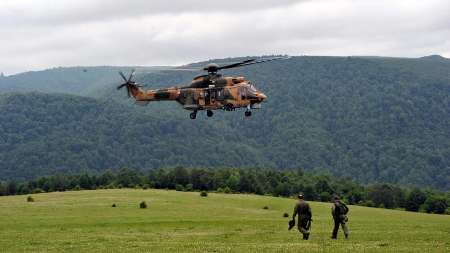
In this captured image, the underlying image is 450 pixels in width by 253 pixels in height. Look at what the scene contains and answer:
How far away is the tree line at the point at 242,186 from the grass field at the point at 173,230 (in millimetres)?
32001

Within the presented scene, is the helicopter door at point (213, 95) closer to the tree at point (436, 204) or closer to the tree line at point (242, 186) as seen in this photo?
the tree line at point (242, 186)

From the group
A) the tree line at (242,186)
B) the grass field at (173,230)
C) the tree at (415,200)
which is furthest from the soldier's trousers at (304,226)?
the tree at (415,200)

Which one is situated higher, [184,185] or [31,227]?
[31,227]

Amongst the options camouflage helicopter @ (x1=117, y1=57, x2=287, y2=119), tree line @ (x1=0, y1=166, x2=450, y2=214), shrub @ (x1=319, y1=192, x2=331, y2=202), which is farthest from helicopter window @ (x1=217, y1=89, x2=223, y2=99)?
shrub @ (x1=319, y1=192, x2=331, y2=202)

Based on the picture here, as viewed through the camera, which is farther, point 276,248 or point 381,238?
point 381,238

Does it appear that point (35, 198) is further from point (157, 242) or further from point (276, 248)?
point (276, 248)

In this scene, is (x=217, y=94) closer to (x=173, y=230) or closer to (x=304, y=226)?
(x=173, y=230)

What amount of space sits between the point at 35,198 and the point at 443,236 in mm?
54628

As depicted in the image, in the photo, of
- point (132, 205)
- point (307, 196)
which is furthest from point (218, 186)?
point (132, 205)

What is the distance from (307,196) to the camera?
124000 mm

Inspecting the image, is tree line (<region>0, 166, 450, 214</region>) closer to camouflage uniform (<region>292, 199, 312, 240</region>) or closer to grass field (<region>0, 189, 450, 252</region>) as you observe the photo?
grass field (<region>0, 189, 450, 252</region>)

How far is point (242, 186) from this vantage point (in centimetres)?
11288

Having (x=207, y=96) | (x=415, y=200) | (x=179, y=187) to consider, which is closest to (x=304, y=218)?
(x=207, y=96)

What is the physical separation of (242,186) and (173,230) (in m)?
71.0
